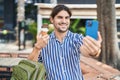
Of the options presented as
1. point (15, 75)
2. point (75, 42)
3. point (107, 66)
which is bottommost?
point (107, 66)

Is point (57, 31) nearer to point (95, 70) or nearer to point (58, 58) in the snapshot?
point (58, 58)

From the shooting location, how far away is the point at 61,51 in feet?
9.92

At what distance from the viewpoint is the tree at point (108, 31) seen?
28.6 feet

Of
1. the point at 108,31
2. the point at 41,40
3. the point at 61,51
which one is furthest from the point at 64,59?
the point at 108,31

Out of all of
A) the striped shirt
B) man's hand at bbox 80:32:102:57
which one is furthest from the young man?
man's hand at bbox 80:32:102:57

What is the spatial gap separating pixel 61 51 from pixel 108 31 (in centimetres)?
590

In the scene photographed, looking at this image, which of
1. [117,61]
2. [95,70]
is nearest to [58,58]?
[95,70]

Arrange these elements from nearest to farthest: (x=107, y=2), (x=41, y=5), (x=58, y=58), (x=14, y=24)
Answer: (x=58, y=58) → (x=107, y=2) → (x=41, y=5) → (x=14, y=24)

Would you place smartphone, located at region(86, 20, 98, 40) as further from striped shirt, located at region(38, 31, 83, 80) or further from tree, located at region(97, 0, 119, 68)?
tree, located at region(97, 0, 119, 68)

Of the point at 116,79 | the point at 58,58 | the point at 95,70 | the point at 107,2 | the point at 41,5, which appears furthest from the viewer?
the point at 41,5

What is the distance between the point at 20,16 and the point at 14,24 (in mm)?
2603

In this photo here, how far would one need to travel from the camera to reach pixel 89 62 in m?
9.23

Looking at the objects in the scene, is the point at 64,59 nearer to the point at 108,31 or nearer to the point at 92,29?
the point at 92,29

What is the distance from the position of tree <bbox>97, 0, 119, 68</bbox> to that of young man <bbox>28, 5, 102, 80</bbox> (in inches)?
227
